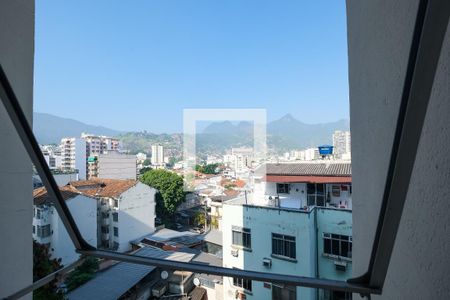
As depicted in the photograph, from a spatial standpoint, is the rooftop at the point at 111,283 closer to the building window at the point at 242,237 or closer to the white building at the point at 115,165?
the building window at the point at 242,237

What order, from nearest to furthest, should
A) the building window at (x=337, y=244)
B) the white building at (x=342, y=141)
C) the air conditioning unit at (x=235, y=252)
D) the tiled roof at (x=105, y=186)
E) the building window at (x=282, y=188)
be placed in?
the white building at (x=342, y=141) → the building window at (x=337, y=244) → the air conditioning unit at (x=235, y=252) → the building window at (x=282, y=188) → the tiled roof at (x=105, y=186)

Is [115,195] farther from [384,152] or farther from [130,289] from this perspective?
[384,152]

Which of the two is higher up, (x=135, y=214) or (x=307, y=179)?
(x=307, y=179)

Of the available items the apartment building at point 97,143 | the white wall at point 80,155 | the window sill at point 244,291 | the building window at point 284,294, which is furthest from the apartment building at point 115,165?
the building window at point 284,294

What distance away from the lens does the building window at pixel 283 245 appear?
3902mm

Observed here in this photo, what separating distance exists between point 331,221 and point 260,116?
183 cm

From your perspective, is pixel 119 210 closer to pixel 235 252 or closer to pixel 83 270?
pixel 235 252

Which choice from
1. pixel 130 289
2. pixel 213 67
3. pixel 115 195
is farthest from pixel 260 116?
pixel 115 195

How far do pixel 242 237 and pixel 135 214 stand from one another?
595cm

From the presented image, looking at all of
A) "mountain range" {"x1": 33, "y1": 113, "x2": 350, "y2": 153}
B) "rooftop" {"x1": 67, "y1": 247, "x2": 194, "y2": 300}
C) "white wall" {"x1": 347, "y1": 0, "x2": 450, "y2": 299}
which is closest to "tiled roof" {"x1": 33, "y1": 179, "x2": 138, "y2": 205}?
"mountain range" {"x1": 33, "y1": 113, "x2": 350, "y2": 153}

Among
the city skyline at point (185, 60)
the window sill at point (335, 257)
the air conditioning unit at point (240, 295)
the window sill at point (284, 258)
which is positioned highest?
the city skyline at point (185, 60)

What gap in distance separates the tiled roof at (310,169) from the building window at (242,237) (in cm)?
135

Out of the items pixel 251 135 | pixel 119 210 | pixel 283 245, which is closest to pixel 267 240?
pixel 283 245

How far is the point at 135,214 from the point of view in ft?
29.9
